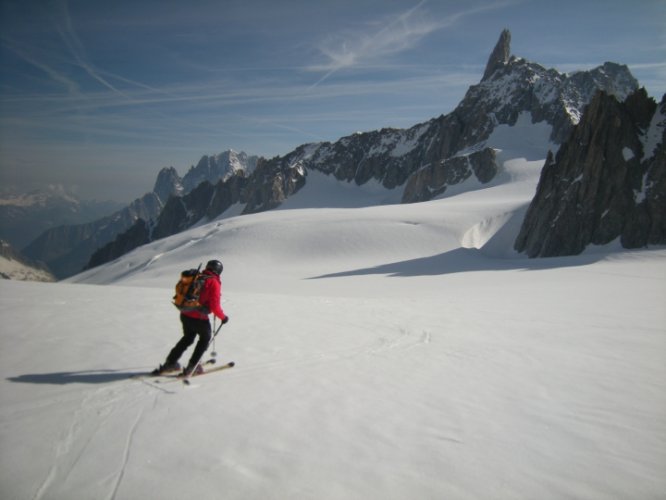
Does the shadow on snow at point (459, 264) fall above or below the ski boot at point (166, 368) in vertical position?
below

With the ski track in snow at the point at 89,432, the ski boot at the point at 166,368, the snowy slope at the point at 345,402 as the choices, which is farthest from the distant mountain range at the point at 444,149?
the ski track in snow at the point at 89,432

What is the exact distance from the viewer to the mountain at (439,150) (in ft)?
351

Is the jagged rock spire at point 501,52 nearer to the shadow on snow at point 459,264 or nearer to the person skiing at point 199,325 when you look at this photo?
the shadow on snow at point 459,264

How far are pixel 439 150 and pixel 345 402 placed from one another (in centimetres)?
13753

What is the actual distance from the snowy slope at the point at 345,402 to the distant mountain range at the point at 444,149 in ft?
110

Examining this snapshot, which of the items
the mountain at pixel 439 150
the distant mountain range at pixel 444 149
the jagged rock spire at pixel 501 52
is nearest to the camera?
the distant mountain range at pixel 444 149

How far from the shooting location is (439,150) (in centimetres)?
13250

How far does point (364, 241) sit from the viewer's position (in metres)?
43.4

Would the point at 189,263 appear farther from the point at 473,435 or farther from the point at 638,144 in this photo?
the point at 638,144

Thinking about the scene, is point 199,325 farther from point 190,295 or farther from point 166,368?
point 166,368

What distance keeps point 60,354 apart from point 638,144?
4746cm

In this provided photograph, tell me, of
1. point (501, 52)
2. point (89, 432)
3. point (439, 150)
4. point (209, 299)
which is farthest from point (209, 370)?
point (501, 52)

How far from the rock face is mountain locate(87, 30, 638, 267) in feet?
188

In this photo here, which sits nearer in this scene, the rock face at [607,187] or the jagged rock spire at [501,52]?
the rock face at [607,187]
